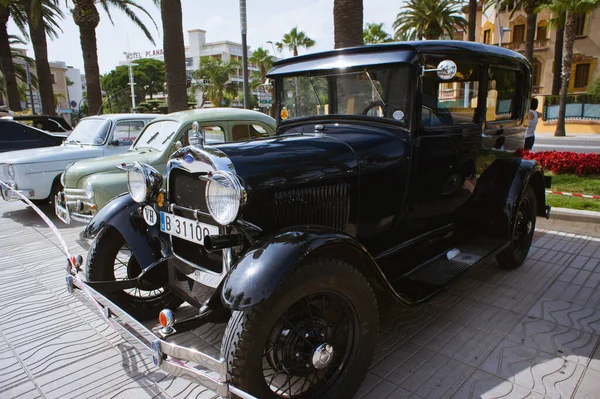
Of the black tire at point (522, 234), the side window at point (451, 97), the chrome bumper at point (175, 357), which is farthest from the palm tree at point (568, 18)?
the chrome bumper at point (175, 357)

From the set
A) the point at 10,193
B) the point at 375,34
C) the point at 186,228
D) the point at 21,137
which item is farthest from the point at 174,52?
the point at 375,34

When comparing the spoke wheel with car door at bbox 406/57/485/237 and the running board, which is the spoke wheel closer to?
the running board

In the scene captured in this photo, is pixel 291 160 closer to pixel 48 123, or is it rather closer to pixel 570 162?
pixel 570 162

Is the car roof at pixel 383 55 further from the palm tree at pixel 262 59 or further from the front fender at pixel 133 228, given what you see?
the palm tree at pixel 262 59

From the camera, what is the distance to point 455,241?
3.78 m

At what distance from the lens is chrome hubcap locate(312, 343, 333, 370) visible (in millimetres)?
2104

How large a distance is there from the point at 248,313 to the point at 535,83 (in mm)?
35956

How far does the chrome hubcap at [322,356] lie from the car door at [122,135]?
5.80 m

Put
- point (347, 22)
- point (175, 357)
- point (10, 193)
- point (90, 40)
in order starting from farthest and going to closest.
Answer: point (90, 40) < point (347, 22) < point (10, 193) < point (175, 357)

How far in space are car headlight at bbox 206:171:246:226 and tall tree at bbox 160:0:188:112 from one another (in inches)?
321

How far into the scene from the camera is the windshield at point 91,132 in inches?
270

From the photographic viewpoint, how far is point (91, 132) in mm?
7094

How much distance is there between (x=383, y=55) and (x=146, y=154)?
3.90m

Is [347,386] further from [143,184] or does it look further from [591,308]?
[591,308]
